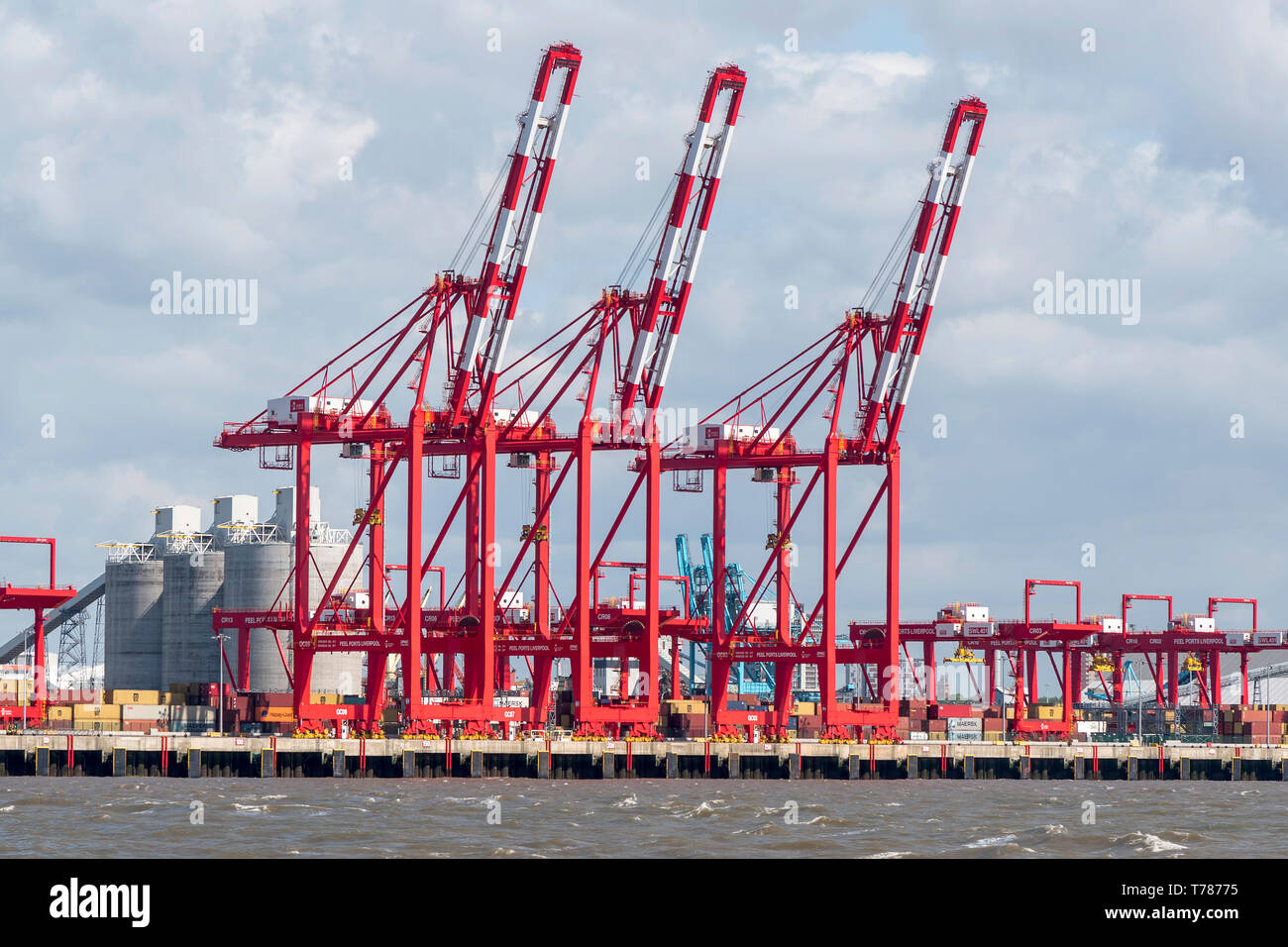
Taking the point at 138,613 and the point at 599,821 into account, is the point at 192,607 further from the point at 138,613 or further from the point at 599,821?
the point at 599,821

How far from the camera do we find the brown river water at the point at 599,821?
1929 inches

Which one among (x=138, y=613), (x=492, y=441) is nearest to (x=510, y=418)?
(x=492, y=441)

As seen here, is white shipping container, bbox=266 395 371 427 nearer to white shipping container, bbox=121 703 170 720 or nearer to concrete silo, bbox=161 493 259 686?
white shipping container, bbox=121 703 170 720

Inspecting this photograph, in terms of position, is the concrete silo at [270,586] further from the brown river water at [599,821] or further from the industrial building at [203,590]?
the brown river water at [599,821]

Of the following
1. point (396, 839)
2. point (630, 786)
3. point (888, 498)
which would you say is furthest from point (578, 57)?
point (396, 839)

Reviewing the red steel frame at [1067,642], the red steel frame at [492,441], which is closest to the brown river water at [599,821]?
the red steel frame at [492,441]

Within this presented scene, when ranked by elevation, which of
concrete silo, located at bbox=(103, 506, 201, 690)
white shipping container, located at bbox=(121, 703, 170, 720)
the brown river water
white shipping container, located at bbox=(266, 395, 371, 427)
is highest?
white shipping container, located at bbox=(266, 395, 371, 427)

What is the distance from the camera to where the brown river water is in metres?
49.0

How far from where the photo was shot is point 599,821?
59.3m

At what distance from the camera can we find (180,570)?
139125mm

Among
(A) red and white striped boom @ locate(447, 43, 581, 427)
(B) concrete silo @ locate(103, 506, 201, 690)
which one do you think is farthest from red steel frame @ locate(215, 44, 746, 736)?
(B) concrete silo @ locate(103, 506, 201, 690)

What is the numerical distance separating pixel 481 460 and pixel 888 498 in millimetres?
22525
